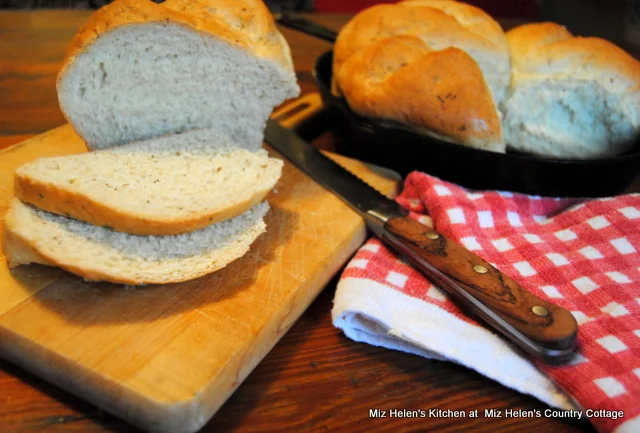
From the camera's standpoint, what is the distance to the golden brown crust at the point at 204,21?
5.11ft

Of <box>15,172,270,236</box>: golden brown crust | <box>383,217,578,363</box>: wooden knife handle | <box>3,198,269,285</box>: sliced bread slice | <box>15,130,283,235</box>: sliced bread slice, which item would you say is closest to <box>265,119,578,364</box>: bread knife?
<box>383,217,578,363</box>: wooden knife handle

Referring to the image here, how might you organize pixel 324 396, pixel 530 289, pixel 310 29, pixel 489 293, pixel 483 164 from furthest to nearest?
1. pixel 310 29
2. pixel 483 164
3. pixel 530 289
4. pixel 489 293
5. pixel 324 396

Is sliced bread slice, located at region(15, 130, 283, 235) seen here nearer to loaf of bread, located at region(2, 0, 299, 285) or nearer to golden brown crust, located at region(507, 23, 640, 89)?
loaf of bread, located at region(2, 0, 299, 285)

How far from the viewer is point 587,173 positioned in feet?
5.87

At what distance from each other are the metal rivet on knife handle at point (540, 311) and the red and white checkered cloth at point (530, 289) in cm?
12

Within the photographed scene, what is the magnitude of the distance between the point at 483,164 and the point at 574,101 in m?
0.45

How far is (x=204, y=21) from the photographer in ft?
5.48

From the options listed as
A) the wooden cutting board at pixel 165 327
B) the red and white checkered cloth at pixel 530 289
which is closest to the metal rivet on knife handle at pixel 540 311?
the red and white checkered cloth at pixel 530 289

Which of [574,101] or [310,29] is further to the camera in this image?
[310,29]

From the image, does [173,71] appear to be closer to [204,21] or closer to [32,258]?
[204,21]

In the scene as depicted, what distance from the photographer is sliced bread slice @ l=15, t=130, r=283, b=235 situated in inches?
54.7

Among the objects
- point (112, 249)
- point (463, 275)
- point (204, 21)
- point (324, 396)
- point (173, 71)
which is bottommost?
point (324, 396)

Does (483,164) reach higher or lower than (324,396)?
higher

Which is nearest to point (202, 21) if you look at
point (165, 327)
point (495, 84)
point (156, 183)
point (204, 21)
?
point (204, 21)
